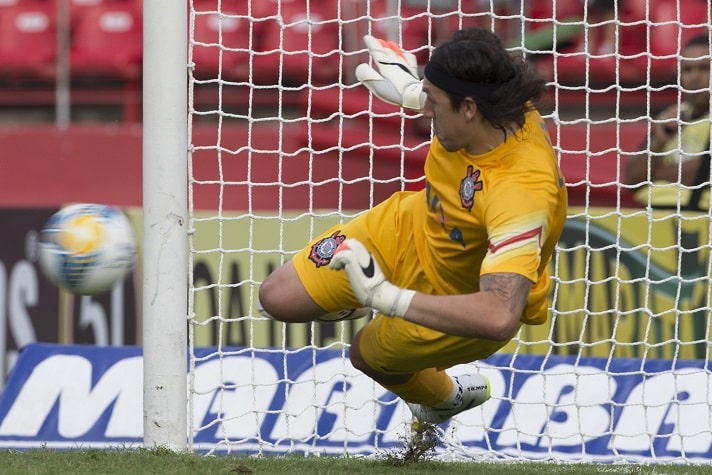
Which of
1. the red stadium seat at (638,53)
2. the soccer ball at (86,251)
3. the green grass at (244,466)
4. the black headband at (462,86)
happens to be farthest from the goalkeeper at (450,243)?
the red stadium seat at (638,53)

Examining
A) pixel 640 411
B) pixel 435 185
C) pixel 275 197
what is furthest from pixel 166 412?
pixel 275 197

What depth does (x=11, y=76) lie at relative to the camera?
9.42m

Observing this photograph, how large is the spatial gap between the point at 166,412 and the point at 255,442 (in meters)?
0.93

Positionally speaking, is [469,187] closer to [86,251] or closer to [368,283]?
[368,283]

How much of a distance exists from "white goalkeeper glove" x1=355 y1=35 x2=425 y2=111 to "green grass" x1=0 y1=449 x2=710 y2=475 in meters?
1.32

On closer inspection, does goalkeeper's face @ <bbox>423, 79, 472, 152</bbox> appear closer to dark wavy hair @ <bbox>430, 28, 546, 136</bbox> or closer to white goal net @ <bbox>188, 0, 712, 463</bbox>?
dark wavy hair @ <bbox>430, 28, 546, 136</bbox>

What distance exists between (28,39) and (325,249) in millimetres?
6523

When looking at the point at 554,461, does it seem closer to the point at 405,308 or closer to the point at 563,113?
the point at 405,308

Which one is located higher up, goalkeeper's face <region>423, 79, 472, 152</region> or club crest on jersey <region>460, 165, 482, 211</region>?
goalkeeper's face <region>423, 79, 472, 152</region>

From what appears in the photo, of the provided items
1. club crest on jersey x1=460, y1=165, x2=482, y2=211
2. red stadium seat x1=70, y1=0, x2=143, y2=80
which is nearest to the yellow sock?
club crest on jersey x1=460, y1=165, x2=482, y2=211

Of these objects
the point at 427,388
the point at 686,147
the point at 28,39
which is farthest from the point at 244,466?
the point at 28,39

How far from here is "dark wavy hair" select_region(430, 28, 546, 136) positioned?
3385 millimetres

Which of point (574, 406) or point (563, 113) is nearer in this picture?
point (574, 406)

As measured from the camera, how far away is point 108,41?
31.3 ft
